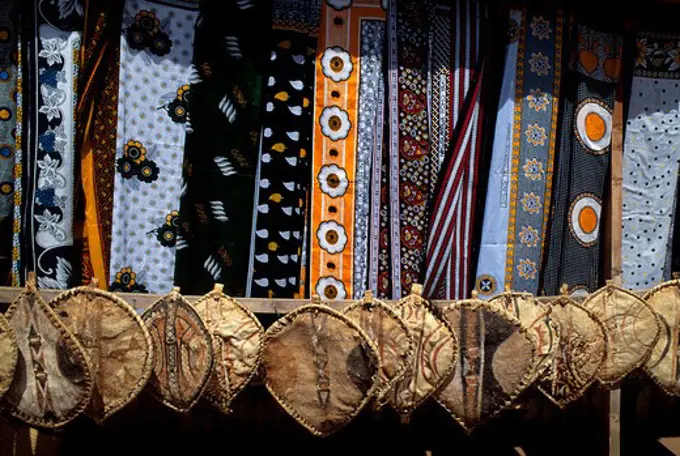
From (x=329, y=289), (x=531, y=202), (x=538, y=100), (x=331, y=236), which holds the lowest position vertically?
(x=329, y=289)

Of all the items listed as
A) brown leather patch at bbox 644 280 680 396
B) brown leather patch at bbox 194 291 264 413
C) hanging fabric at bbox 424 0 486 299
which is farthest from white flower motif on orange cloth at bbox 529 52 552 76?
brown leather patch at bbox 194 291 264 413

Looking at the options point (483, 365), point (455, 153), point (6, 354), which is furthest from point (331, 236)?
point (6, 354)

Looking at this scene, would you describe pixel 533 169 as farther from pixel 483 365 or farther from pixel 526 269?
pixel 483 365

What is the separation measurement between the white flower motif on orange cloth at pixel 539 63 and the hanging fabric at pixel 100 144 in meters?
Result: 1.59

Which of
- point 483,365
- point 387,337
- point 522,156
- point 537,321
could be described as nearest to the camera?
point 387,337

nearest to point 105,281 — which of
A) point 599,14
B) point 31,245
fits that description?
point 31,245

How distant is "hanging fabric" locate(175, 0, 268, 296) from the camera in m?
2.67

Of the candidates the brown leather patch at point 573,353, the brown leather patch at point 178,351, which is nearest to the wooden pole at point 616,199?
the brown leather patch at point 573,353

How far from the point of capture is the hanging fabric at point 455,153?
2900 millimetres

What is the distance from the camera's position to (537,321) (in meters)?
2.75

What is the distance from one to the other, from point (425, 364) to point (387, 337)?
0.18 m

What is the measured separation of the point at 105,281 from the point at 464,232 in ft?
4.48

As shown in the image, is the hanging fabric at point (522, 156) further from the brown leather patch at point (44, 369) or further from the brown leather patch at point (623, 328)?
the brown leather patch at point (44, 369)

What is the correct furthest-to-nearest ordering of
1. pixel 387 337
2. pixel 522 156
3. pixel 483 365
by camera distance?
pixel 522 156, pixel 483 365, pixel 387 337
